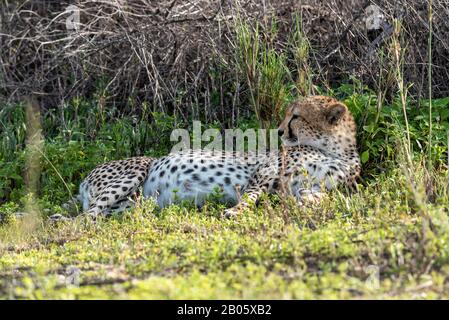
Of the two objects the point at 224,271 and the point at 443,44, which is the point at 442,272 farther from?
the point at 443,44

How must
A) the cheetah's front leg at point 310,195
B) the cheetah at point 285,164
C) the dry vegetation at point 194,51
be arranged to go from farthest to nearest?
the dry vegetation at point 194,51 → the cheetah at point 285,164 → the cheetah's front leg at point 310,195

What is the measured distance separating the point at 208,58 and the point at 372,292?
14.1 ft

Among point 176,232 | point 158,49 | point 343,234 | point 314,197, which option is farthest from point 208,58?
point 343,234

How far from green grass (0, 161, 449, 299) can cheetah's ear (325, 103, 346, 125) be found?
912 mm

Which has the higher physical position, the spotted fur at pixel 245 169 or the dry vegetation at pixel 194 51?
the dry vegetation at pixel 194 51

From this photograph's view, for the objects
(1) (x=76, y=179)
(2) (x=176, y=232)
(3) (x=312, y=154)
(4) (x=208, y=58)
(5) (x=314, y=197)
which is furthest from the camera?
(4) (x=208, y=58)

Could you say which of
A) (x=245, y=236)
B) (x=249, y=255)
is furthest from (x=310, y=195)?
(x=249, y=255)

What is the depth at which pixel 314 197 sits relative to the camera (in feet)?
17.7

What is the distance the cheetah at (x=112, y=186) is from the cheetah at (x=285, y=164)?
0.33ft

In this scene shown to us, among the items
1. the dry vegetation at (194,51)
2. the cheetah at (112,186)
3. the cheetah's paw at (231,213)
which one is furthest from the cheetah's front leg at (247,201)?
the dry vegetation at (194,51)

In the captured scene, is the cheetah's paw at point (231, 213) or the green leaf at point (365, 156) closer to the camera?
the cheetah's paw at point (231, 213)

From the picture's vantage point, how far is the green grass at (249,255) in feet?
11.4

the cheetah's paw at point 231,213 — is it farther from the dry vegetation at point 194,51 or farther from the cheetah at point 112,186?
the dry vegetation at point 194,51
